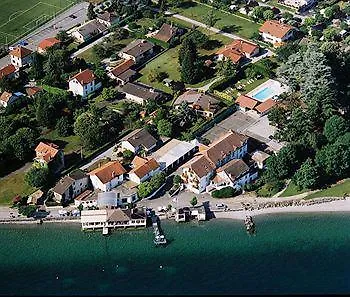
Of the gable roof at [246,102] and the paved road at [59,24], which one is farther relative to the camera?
the paved road at [59,24]

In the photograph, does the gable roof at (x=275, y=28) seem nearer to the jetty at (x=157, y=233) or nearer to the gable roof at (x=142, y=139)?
the gable roof at (x=142, y=139)

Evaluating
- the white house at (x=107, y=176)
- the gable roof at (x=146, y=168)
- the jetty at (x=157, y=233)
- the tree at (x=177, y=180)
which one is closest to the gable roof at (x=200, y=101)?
the gable roof at (x=146, y=168)

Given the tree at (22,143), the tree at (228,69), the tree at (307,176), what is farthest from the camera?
the tree at (228,69)

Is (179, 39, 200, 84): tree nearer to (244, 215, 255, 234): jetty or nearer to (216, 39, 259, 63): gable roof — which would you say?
(216, 39, 259, 63): gable roof

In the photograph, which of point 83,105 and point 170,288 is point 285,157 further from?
point 83,105

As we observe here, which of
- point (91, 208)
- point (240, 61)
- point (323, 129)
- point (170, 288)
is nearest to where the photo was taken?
point (170, 288)

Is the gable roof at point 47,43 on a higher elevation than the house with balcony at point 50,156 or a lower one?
higher

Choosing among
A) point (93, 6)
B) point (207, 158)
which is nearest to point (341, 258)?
point (207, 158)
